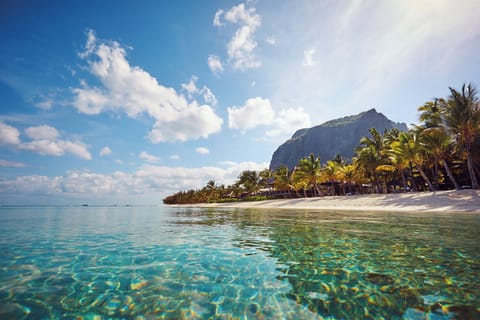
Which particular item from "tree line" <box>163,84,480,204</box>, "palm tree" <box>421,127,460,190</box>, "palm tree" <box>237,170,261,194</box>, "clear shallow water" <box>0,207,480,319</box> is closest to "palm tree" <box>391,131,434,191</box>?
"tree line" <box>163,84,480,204</box>

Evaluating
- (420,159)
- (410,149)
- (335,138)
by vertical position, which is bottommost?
(420,159)

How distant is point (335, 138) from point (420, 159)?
142604 millimetres

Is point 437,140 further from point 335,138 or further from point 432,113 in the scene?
point 335,138

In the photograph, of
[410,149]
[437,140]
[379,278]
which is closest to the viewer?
[379,278]

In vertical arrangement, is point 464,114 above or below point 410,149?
above

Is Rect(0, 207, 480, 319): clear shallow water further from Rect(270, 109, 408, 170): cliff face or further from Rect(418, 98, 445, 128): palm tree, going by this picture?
Rect(270, 109, 408, 170): cliff face

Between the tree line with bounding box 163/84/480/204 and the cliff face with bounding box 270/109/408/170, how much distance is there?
10705 centimetres

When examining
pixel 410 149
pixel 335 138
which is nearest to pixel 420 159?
pixel 410 149

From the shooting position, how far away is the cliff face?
156625 millimetres

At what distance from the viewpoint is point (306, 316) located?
10.1 ft

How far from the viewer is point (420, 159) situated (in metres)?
30.5

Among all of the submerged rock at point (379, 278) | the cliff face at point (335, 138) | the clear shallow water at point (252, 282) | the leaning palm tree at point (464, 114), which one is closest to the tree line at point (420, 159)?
the leaning palm tree at point (464, 114)

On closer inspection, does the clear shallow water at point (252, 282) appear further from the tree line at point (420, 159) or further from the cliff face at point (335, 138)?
the cliff face at point (335, 138)

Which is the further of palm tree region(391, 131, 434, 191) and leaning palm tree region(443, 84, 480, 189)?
palm tree region(391, 131, 434, 191)
